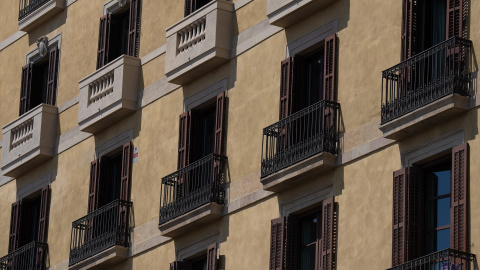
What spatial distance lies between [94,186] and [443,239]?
37.8 ft

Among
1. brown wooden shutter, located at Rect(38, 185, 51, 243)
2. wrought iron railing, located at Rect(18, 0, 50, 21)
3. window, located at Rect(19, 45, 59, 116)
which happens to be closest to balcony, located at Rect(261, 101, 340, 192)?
brown wooden shutter, located at Rect(38, 185, 51, 243)

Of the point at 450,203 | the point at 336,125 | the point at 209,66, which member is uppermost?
the point at 209,66

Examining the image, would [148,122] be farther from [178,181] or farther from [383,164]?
[383,164]

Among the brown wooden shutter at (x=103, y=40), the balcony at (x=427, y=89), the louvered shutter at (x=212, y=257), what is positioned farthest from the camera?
the brown wooden shutter at (x=103, y=40)

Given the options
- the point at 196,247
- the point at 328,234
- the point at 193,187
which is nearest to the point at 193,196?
the point at 193,187

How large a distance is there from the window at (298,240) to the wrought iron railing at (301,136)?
1.00 metres

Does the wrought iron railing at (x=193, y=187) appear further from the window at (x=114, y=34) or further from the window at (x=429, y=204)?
the window at (x=429, y=204)

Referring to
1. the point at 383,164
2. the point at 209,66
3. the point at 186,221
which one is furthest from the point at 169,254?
the point at 383,164

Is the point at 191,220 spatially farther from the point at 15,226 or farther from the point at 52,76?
the point at 52,76

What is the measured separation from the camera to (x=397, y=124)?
3141cm

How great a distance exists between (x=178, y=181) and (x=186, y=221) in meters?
1.17

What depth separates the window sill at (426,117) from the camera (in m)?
30.5

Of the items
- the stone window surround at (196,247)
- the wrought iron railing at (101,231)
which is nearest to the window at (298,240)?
the stone window surround at (196,247)

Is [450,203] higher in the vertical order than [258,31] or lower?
lower
